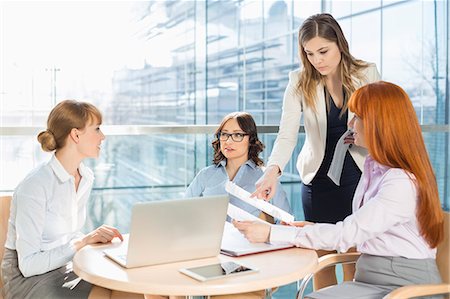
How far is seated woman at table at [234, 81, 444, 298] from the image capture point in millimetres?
2131

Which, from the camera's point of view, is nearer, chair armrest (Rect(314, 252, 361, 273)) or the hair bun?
chair armrest (Rect(314, 252, 361, 273))

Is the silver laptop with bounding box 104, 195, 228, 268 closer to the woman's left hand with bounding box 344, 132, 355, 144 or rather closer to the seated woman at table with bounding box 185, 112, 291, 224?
the woman's left hand with bounding box 344, 132, 355, 144

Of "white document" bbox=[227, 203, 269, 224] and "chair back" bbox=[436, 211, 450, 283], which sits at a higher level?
"white document" bbox=[227, 203, 269, 224]

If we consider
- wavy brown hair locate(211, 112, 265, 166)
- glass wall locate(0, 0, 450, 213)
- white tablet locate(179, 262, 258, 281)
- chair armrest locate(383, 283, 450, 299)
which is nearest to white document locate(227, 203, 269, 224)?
white tablet locate(179, 262, 258, 281)

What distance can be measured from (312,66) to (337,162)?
0.46m

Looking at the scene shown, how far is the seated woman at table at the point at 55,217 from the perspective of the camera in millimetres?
2303

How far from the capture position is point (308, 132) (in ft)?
9.96

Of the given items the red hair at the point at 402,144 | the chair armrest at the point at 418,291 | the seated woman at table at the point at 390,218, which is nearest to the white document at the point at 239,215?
the seated woman at table at the point at 390,218

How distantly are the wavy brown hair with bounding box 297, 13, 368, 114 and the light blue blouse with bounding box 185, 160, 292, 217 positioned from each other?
0.50 meters

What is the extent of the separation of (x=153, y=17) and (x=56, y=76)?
830mm

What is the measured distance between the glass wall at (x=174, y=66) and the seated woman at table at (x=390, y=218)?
5.86ft

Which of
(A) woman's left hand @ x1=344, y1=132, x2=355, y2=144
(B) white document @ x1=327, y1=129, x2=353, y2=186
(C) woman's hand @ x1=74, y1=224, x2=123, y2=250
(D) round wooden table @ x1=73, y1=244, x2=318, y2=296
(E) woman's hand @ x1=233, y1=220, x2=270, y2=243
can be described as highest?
(A) woman's left hand @ x1=344, y1=132, x2=355, y2=144

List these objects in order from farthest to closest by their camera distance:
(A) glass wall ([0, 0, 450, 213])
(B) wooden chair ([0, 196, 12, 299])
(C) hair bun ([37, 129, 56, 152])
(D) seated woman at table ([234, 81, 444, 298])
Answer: (A) glass wall ([0, 0, 450, 213]) → (B) wooden chair ([0, 196, 12, 299]) → (C) hair bun ([37, 129, 56, 152]) → (D) seated woman at table ([234, 81, 444, 298])

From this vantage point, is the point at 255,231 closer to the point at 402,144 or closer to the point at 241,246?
the point at 241,246
